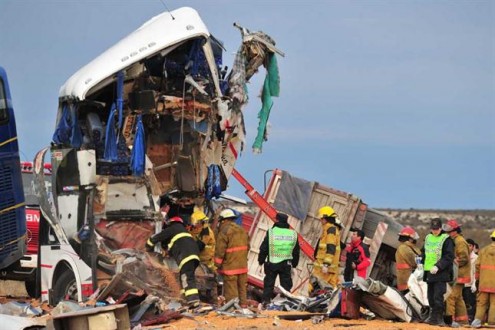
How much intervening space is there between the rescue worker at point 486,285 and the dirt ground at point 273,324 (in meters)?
2.18

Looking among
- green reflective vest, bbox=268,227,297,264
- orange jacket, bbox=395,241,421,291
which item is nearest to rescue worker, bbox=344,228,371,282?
green reflective vest, bbox=268,227,297,264

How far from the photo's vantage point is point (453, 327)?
53.2 feet

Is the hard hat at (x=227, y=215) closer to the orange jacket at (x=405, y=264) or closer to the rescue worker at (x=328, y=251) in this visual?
the rescue worker at (x=328, y=251)

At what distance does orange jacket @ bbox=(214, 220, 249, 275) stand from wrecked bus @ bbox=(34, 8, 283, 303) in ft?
3.64

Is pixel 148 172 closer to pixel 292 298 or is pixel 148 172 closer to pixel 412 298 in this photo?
pixel 292 298

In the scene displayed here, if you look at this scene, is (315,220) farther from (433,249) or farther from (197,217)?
(433,249)

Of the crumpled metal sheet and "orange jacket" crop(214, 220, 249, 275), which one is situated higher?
"orange jacket" crop(214, 220, 249, 275)

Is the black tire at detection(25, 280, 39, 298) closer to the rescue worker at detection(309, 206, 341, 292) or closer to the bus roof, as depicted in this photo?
the bus roof

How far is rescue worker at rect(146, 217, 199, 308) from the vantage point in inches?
680

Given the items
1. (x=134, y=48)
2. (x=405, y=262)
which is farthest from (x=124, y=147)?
(x=405, y=262)

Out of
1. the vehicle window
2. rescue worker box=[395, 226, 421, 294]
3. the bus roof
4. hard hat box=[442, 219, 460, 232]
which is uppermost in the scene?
the bus roof

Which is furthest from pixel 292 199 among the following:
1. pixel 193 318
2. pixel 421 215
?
pixel 421 215

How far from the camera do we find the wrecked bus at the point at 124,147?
719 inches

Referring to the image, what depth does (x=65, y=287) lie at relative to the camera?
60.7 feet
